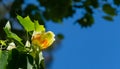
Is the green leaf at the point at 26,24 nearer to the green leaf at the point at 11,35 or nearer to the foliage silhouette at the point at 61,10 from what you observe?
the green leaf at the point at 11,35

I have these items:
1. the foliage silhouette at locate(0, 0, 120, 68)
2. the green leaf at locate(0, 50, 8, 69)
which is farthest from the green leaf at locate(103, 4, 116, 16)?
the green leaf at locate(0, 50, 8, 69)

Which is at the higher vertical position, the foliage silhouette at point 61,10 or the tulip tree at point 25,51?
the foliage silhouette at point 61,10

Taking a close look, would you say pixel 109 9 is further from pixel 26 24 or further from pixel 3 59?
pixel 3 59

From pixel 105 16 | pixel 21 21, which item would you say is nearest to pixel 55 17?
pixel 105 16

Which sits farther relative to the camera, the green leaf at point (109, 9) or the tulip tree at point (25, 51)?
the green leaf at point (109, 9)

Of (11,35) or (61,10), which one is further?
(61,10)

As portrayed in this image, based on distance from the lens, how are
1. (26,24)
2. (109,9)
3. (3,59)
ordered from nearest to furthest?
(3,59)
(26,24)
(109,9)

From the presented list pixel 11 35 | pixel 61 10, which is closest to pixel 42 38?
pixel 11 35

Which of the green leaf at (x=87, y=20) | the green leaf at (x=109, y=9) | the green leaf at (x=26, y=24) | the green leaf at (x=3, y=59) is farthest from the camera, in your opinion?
the green leaf at (x=87, y=20)

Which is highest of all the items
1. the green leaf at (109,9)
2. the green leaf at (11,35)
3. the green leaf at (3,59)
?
the green leaf at (109,9)

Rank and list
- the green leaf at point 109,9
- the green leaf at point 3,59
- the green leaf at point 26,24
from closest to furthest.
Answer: the green leaf at point 3,59, the green leaf at point 26,24, the green leaf at point 109,9

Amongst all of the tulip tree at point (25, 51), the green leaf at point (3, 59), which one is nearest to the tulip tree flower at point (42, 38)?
the tulip tree at point (25, 51)

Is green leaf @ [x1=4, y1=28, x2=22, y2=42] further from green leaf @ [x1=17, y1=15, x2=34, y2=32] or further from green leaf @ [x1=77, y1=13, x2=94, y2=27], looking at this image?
green leaf @ [x1=77, y1=13, x2=94, y2=27]

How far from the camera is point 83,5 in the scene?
639 centimetres
